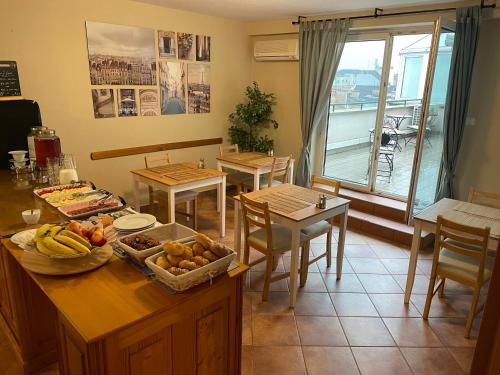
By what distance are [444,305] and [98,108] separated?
3.84 metres

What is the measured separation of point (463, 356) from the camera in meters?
2.36

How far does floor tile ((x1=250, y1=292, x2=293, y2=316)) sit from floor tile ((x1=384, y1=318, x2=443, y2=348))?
0.73 m

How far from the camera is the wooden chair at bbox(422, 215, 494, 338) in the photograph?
7.72 ft

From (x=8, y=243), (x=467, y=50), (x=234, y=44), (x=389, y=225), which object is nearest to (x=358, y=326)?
(x=389, y=225)

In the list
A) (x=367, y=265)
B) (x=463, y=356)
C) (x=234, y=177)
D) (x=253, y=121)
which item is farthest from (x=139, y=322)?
(x=253, y=121)

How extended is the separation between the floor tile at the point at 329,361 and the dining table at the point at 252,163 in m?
2.09

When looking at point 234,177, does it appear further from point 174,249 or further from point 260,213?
point 174,249

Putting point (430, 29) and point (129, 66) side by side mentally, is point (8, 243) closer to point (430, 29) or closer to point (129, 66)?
point (129, 66)

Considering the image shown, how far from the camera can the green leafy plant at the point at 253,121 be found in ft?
17.1

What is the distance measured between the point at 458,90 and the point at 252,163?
2.21m

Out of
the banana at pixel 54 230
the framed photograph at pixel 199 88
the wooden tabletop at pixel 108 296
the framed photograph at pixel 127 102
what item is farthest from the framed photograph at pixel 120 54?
the wooden tabletop at pixel 108 296

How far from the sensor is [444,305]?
2.91 meters

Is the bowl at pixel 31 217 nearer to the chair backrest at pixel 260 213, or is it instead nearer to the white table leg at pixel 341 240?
the chair backrest at pixel 260 213

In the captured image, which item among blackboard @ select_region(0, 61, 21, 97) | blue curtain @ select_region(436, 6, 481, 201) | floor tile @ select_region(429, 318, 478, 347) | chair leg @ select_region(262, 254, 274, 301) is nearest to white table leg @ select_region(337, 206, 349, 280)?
chair leg @ select_region(262, 254, 274, 301)
